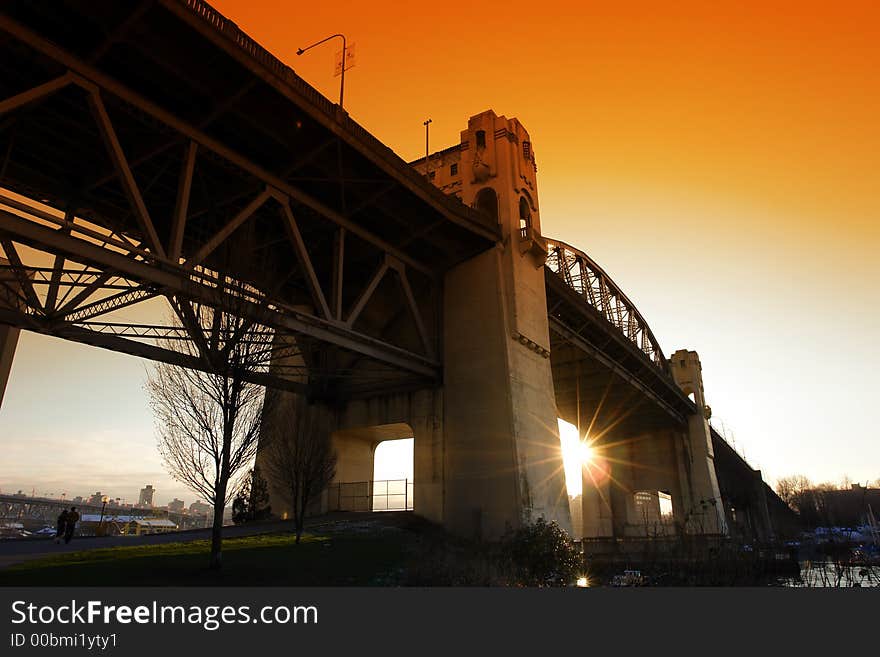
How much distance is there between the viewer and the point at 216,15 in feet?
50.9

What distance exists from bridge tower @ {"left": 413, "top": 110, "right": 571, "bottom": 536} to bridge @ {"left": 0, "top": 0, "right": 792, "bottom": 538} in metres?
0.11

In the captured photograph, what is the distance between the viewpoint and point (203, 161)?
20391 mm

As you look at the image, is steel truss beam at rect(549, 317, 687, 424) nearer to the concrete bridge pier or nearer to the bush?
the bush

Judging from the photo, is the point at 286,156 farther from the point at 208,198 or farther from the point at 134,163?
the point at 134,163

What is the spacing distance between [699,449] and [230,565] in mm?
69519

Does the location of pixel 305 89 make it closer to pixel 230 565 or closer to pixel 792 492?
pixel 230 565

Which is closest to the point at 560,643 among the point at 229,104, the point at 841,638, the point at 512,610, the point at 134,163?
the point at 512,610

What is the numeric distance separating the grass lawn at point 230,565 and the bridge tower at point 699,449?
55077 millimetres

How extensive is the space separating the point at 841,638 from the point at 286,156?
776 inches

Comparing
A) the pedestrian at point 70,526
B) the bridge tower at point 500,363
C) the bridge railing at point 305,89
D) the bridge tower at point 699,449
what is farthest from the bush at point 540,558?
the bridge tower at point 699,449

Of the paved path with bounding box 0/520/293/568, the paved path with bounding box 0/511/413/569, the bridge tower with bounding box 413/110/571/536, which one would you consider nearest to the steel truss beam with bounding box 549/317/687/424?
the bridge tower with bounding box 413/110/571/536

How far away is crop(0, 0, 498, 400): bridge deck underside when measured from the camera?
15039mm

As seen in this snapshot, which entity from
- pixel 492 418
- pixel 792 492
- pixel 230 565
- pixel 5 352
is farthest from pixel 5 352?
pixel 792 492

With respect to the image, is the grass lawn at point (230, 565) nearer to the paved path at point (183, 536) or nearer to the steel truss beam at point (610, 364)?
the paved path at point (183, 536)
